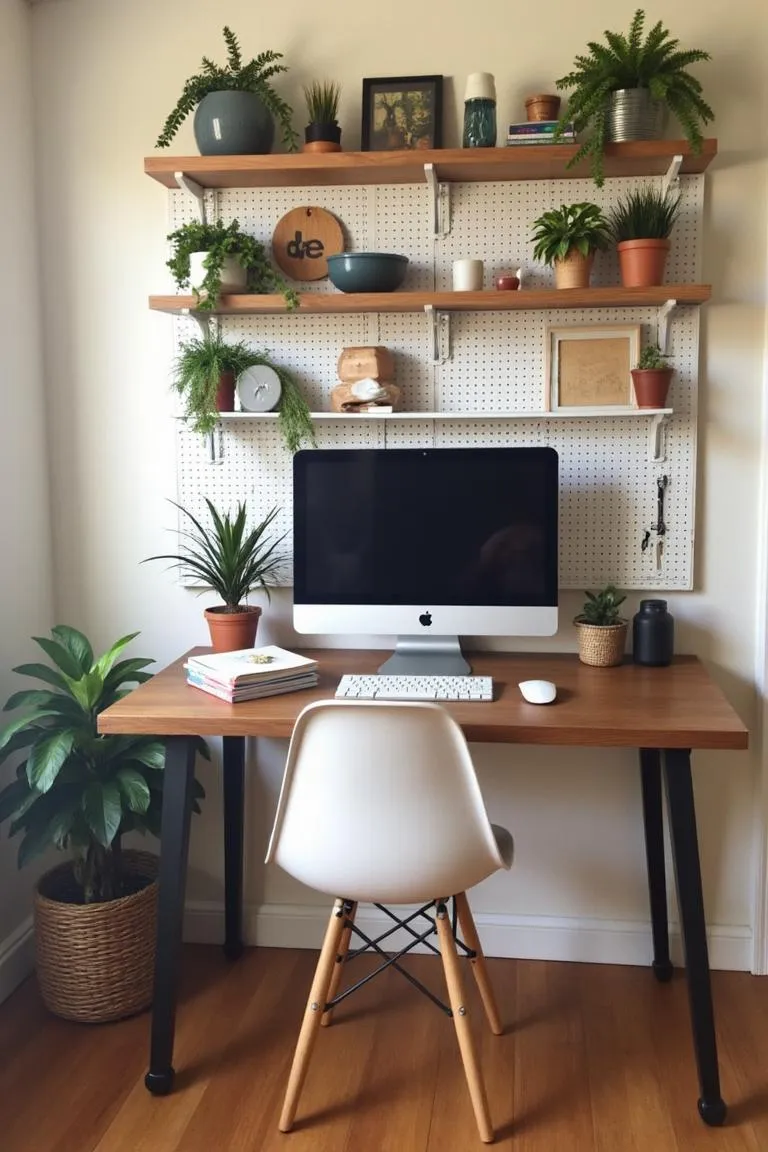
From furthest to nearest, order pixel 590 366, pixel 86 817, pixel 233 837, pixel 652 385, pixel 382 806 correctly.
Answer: pixel 233 837 → pixel 590 366 → pixel 652 385 → pixel 86 817 → pixel 382 806

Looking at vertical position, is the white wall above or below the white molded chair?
above

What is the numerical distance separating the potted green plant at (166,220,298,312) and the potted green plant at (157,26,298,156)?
187mm

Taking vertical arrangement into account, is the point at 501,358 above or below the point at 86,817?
above

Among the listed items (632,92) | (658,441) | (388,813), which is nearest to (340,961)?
(388,813)

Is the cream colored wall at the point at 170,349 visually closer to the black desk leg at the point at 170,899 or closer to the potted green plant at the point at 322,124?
the potted green plant at the point at 322,124

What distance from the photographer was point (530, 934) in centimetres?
274

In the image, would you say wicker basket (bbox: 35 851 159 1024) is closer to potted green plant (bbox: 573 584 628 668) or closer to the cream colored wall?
the cream colored wall

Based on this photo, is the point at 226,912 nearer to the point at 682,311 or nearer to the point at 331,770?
the point at 331,770

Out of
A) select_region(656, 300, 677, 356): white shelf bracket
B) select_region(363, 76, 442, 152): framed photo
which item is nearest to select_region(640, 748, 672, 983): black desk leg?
select_region(656, 300, 677, 356): white shelf bracket

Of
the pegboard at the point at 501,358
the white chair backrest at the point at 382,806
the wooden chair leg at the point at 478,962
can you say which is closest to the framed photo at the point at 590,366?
the pegboard at the point at 501,358

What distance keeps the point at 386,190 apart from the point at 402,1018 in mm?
2010

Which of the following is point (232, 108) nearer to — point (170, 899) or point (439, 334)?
point (439, 334)

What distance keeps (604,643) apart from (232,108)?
1.54m

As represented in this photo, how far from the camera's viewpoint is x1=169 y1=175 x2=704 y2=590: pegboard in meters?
2.55
